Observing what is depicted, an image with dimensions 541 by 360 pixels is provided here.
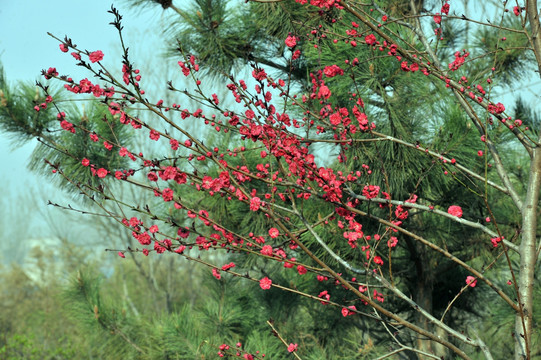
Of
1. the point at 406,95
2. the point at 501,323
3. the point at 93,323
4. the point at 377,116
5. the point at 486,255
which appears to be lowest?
the point at 93,323

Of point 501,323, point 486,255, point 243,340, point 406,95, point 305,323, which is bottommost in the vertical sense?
point 243,340

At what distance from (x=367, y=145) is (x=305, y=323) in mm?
2007

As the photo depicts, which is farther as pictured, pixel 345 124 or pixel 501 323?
pixel 501 323

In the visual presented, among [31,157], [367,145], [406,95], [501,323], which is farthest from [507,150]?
[31,157]

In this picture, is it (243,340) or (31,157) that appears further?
(243,340)

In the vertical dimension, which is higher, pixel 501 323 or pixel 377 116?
pixel 377 116

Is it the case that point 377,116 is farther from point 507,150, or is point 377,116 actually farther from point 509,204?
point 509,204

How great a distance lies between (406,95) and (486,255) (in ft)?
3.78

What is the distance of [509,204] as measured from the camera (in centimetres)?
373

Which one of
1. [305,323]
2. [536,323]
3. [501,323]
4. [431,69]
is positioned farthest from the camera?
[305,323]

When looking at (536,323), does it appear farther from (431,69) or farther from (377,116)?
(431,69)

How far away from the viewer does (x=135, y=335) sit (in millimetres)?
4418

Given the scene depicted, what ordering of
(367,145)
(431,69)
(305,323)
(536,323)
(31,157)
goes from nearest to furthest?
(431,69)
(367,145)
(536,323)
(31,157)
(305,323)

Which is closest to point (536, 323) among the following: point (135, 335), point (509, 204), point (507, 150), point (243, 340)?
point (509, 204)
